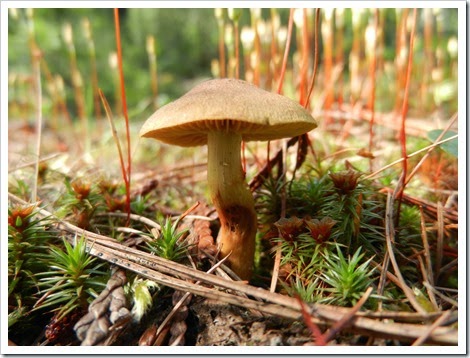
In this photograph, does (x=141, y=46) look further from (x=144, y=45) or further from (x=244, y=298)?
(x=244, y=298)

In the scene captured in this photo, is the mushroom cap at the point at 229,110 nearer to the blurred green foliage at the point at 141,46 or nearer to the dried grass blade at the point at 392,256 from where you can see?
the dried grass blade at the point at 392,256

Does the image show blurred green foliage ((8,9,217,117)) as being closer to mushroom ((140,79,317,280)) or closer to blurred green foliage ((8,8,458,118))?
blurred green foliage ((8,8,458,118))

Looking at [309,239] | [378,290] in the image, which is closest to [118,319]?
[309,239]

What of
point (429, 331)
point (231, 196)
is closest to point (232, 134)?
point (231, 196)

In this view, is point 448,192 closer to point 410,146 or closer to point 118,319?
point 410,146

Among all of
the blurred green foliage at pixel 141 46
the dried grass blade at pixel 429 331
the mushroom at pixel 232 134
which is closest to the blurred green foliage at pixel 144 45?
the blurred green foliage at pixel 141 46

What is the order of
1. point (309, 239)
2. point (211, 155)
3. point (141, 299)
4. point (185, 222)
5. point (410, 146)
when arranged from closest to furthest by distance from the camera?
1. point (141, 299)
2. point (309, 239)
3. point (211, 155)
4. point (185, 222)
5. point (410, 146)

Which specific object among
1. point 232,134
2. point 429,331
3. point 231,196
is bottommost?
point 429,331
